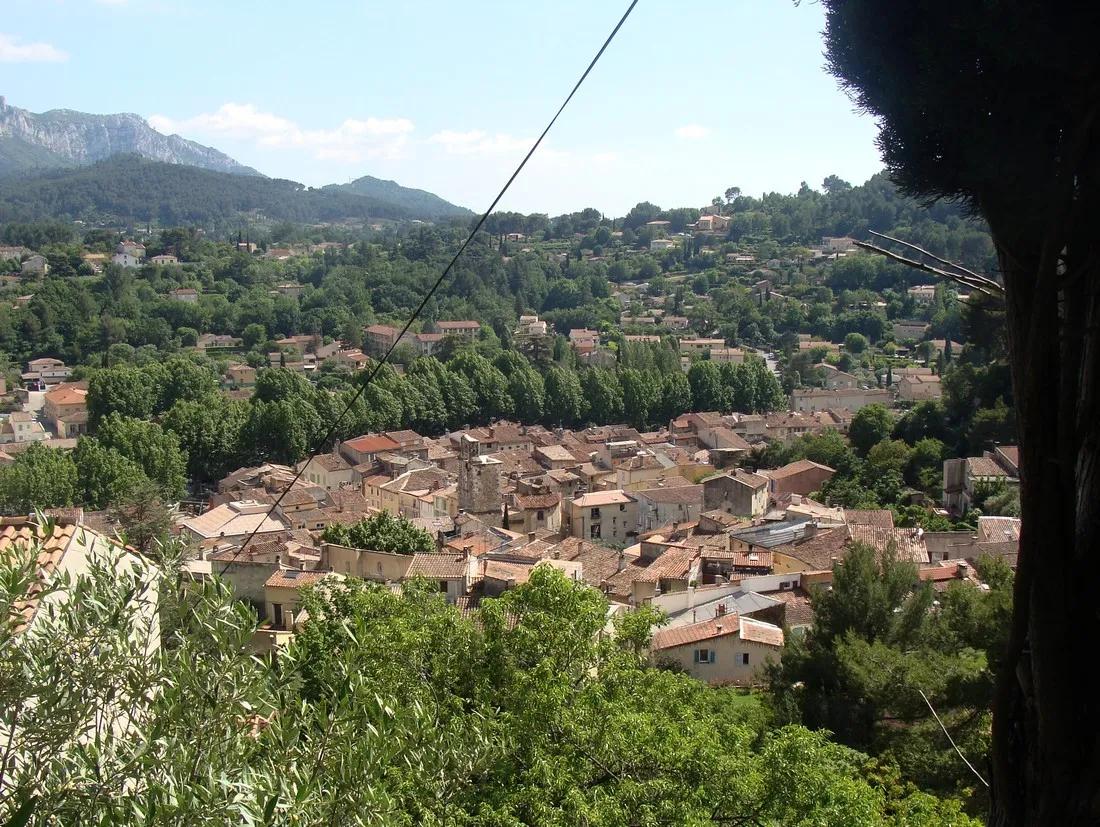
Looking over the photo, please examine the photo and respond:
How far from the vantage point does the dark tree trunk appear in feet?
6.80

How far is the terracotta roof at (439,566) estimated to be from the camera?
53.8ft

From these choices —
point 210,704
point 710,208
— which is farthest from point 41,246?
point 210,704

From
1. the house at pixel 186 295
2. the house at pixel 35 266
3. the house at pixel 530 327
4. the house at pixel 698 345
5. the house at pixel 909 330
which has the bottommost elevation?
the house at pixel 698 345

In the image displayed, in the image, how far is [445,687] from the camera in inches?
293

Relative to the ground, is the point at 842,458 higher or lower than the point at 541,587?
lower

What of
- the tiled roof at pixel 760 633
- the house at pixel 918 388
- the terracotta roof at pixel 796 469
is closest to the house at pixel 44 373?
the terracotta roof at pixel 796 469

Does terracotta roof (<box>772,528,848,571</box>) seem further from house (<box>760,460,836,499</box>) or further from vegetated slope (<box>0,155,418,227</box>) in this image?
vegetated slope (<box>0,155,418,227</box>)

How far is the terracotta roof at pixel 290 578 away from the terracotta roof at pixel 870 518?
36.3 ft

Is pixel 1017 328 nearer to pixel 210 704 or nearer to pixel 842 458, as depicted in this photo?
pixel 210 704

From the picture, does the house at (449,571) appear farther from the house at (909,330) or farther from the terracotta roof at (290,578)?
the house at (909,330)

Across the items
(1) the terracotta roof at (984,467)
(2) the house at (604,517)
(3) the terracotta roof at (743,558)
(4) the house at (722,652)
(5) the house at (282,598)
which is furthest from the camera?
(2) the house at (604,517)

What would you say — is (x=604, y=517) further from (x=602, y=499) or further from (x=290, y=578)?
(x=290, y=578)

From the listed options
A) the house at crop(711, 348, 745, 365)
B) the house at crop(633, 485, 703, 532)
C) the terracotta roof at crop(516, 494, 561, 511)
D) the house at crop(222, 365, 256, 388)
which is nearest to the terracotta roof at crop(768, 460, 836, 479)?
the house at crop(633, 485, 703, 532)

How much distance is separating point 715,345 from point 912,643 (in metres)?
53.5
